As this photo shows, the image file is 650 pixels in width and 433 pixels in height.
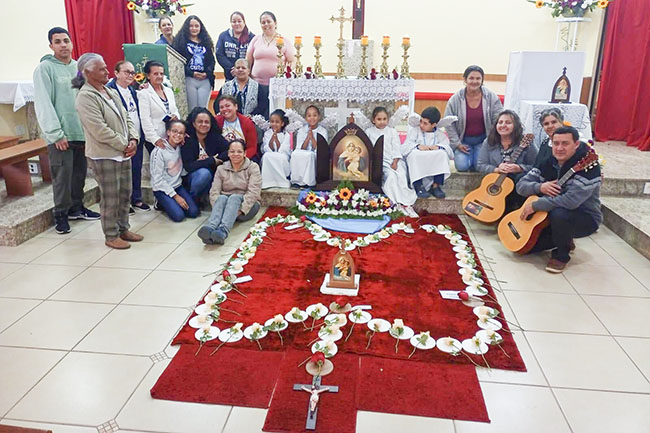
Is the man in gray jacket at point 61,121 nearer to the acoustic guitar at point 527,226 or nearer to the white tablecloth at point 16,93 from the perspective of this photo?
the white tablecloth at point 16,93

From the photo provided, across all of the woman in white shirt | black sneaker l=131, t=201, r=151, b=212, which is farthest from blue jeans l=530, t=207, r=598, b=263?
black sneaker l=131, t=201, r=151, b=212

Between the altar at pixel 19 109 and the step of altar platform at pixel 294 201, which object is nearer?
the step of altar platform at pixel 294 201

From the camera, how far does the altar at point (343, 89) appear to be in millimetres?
4977

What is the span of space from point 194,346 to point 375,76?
3.32 metres

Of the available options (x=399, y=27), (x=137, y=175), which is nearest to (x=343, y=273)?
(x=137, y=175)

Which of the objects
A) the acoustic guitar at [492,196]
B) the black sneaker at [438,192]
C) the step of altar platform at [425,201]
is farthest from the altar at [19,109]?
the acoustic guitar at [492,196]

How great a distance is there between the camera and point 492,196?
4320 millimetres

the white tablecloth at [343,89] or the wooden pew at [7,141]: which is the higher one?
the white tablecloth at [343,89]

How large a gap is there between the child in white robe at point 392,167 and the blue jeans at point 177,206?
5.80 ft

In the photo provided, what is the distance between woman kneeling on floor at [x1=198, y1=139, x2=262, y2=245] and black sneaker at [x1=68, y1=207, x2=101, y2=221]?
3.70 ft

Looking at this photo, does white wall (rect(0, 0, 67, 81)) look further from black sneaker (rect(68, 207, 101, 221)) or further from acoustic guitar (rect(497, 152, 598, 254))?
acoustic guitar (rect(497, 152, 598, 254))

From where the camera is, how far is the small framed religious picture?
5.00 metres

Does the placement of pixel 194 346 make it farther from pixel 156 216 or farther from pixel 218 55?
pixel 218 55

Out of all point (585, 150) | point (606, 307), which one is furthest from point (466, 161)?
point (606, 307)
